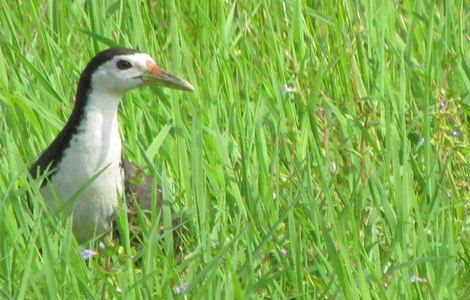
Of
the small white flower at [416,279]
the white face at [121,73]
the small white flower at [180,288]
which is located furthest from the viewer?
the white face at [121,73]

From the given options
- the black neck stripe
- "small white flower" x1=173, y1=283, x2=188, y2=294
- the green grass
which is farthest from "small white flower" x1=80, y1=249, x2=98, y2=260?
the black neck stripe

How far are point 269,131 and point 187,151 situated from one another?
32 centimetres

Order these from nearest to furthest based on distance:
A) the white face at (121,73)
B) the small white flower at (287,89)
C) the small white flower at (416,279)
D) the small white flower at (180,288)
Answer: the small white flower at (180,288) → the small white flower at (416,279) → the small white flower at (287,89) → the white face at (121,73)

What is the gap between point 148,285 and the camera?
359 centimetres

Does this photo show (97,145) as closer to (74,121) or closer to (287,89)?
(74,121)

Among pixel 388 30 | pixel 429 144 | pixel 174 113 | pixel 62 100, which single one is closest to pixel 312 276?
pixel 429 144

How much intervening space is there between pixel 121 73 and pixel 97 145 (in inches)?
9.3

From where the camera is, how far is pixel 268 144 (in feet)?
15.9

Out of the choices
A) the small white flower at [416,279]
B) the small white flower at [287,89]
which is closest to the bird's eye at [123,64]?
the small white flower at [287,89]

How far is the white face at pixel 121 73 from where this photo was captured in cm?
493

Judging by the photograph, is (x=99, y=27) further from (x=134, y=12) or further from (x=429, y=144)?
(x=429, y=144)

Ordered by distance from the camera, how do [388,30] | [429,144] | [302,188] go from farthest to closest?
[388,30] < [429,144] < [302,188]

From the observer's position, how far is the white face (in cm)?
493

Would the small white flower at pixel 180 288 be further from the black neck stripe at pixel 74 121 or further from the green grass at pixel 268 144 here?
the black neck stripe at pixel 74 121
